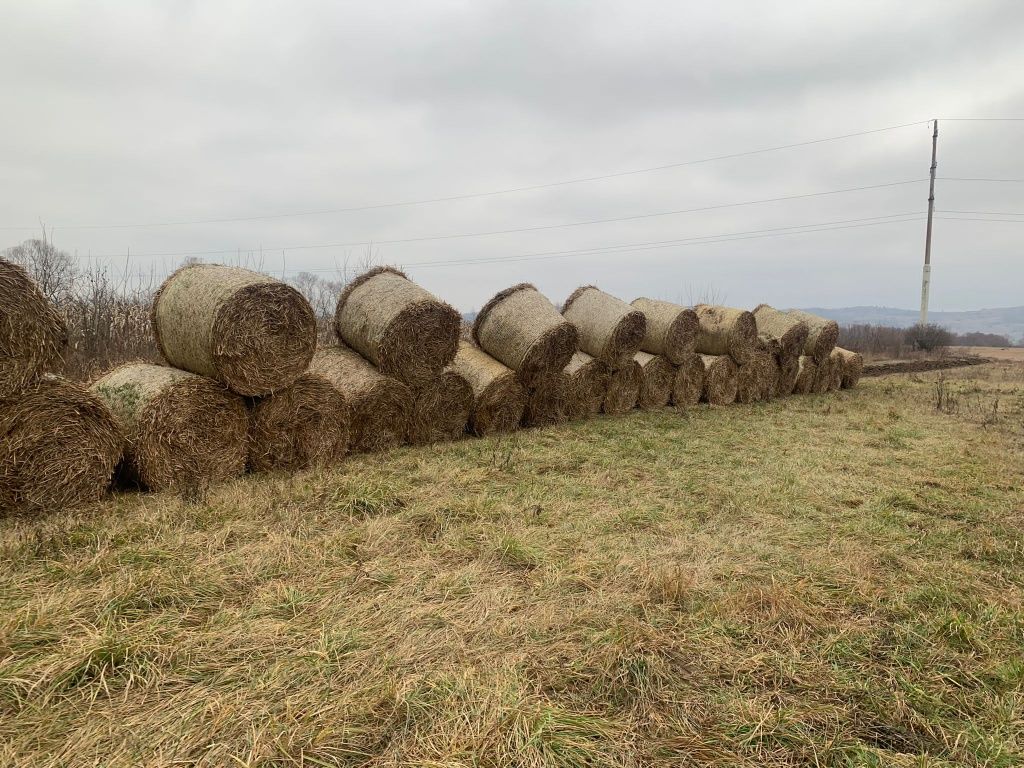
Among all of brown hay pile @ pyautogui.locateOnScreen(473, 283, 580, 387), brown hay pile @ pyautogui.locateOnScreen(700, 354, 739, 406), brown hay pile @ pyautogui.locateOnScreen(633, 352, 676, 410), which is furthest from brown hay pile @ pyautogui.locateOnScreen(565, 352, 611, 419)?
brown hay pile @ pyautogui.locateOnScreen(700, 354, 739, 406)

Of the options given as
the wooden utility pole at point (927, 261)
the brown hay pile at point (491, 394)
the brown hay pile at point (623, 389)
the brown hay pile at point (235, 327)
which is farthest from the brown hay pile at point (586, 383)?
the wooden utility pole at point (927, 261)

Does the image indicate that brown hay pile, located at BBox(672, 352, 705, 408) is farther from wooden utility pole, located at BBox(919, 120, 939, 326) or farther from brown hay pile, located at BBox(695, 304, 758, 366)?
wooden utility pole, located at BBox(919, 120, 939, 326)

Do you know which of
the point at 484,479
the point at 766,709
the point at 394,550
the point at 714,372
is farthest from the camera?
the point at 714,372

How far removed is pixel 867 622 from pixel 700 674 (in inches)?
49.5

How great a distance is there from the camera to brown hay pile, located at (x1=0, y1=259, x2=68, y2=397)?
439 centimetres

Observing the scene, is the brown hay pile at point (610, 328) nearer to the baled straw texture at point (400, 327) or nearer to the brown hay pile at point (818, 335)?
the baled straw texture at point (400, 327)

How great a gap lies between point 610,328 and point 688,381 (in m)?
2.96

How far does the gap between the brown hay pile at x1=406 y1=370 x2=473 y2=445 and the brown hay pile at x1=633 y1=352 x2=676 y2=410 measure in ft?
13.7

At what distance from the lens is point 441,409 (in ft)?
27.1

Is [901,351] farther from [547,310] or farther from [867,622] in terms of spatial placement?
[867,622]

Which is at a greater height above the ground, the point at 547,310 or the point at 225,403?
the point at 547,310

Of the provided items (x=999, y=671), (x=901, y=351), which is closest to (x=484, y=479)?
(x=999, y=671)

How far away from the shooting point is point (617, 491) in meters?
6.07

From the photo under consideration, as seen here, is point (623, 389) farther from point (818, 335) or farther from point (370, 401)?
point (818, 335)
